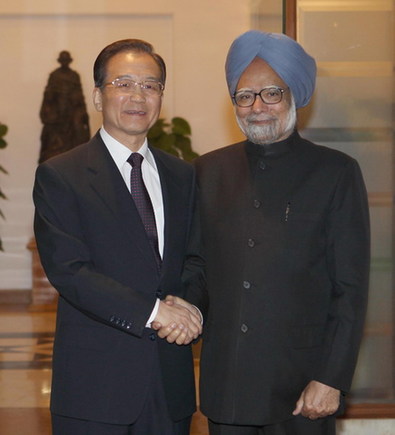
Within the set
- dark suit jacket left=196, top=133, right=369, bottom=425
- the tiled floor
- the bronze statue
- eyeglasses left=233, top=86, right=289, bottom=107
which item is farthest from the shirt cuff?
the bronze statue

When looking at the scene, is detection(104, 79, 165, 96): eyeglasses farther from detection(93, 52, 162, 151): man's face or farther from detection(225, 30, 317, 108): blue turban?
Answer: detection(225, 30, 317, 108): blue turban

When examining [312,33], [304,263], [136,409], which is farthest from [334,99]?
[136,409]

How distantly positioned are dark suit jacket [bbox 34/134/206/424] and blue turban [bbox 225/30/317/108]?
0.54 meters

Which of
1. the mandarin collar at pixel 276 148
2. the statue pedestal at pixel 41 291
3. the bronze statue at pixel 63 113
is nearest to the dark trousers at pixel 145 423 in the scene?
the mandarin collar at pixel 276 148

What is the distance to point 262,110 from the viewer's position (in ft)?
9.75

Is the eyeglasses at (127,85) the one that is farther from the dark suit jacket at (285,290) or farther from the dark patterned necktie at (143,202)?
the dark suit jacket at (285,290)

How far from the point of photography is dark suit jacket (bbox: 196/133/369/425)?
291cm

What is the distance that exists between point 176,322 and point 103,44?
8349mm

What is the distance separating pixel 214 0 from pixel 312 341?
810 cm

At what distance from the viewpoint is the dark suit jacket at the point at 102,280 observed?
2812 mm

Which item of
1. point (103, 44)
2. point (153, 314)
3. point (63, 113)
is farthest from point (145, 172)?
point (103, 44)

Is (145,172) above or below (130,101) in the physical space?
below

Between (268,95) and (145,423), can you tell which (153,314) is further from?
(268,95)

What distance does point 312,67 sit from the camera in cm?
310
